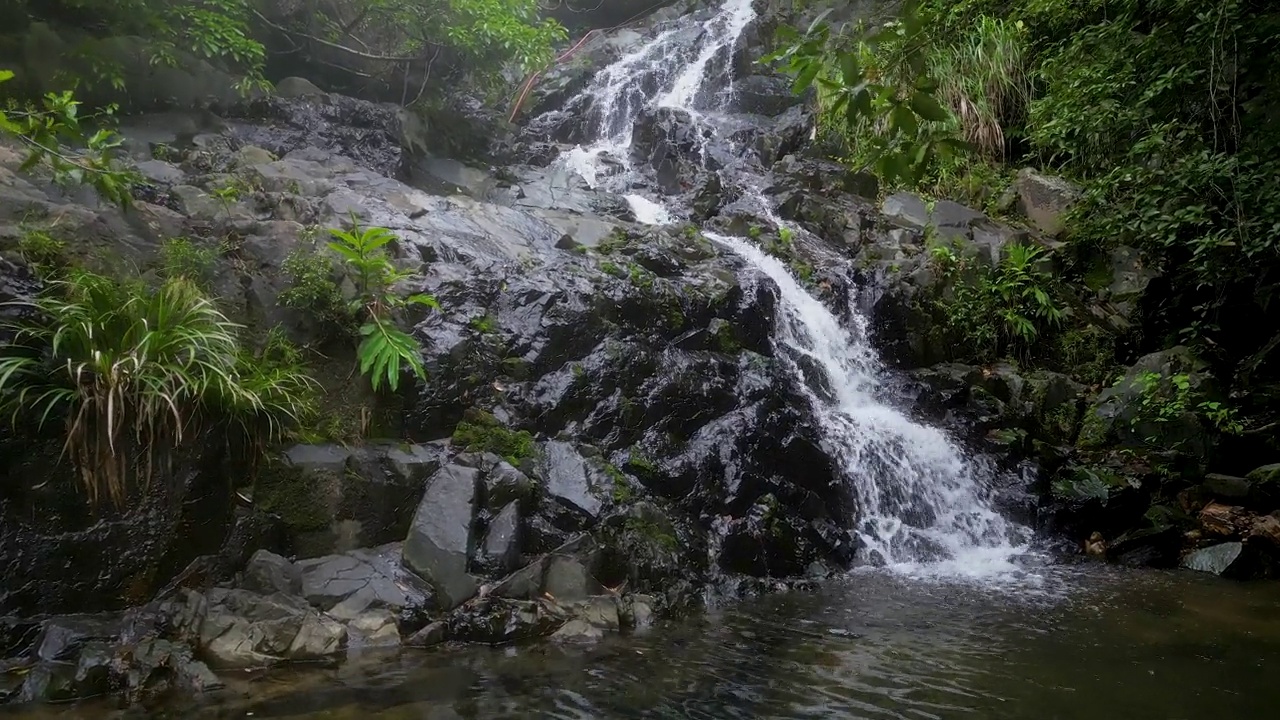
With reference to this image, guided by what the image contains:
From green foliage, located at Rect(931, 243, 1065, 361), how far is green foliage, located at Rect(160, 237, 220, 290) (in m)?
8.45

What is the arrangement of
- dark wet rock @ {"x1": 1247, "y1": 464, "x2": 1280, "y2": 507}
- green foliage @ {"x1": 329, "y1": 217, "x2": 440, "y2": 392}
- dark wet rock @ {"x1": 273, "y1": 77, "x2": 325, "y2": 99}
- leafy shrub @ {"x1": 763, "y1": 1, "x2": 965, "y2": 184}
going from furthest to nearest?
dark wet rock @ {"x1": 273, "y1": 77, "x2": 325, "y2": 99}
dark wet rock @ {"x1": 1247, "y1": 464, "x2": 1280, "y2": 507}
green foliage @ {"x1": 329, "y1": 217, "x2": 440, "y2": 392}
leafy shrub @ {"x1": 763, "y1": 1, "x2": 965, "y2": 184}

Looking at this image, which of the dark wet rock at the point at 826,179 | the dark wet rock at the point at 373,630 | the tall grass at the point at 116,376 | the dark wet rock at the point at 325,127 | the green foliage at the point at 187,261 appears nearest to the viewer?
the tall grass at the point at 116,376

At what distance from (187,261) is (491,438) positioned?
2.73 m

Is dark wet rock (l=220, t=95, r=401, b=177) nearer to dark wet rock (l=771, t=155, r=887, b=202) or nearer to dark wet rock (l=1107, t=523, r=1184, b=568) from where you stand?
dark wet rock (l=771, t=155, r=887, b=202)

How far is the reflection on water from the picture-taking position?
3.64 metres

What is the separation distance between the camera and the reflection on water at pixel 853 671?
3643 millimetres

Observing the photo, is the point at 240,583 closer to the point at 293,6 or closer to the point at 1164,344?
the point at 293,6

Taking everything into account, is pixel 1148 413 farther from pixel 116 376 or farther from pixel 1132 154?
pixel 116 376

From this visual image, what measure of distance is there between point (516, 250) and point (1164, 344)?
8.40 meters

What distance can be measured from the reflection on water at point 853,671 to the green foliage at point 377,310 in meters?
2.27

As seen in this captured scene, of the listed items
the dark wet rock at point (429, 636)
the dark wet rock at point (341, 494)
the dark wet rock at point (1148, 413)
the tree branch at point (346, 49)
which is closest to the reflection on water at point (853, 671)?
the dark wet rock at point (429, 636)

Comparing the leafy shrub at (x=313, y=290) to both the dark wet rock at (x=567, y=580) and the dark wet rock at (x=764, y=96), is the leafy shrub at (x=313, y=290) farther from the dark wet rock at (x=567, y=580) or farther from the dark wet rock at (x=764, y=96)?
the dark wet rock at (x=764, y=96)

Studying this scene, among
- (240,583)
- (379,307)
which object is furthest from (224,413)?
(379,307)

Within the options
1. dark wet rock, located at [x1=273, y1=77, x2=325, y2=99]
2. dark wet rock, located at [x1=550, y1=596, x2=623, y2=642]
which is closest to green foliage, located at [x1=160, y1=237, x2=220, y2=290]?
dark wet rock, located at [x1=550, y1=596, x2=623, y2=642]
